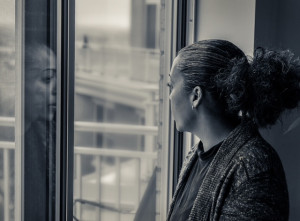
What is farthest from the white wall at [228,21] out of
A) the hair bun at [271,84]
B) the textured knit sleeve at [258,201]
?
the textured knit sleeve at [258,201]

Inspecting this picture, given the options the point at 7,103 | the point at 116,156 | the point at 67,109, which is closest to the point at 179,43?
the point at 116,156

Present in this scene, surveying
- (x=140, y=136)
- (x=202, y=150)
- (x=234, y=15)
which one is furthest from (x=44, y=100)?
(x=140, y=136)

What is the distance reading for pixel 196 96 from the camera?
123 centimetres

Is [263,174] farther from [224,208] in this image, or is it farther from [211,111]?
[211,111]

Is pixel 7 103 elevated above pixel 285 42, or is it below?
below

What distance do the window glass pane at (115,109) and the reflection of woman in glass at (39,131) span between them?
0.52 feet

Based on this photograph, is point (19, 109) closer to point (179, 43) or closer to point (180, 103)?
point (180, 103)

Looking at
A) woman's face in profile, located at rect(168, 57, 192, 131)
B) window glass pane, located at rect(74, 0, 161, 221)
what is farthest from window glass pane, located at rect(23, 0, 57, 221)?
woman's face in profile, located at rect(168, 57, 192, 131)

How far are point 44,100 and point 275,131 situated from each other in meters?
1.31

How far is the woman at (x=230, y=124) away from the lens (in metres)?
1.06

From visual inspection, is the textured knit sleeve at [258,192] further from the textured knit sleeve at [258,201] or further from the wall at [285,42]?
the wall at [285,42]

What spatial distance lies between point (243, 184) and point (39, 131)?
0.64m

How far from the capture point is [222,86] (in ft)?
3.86

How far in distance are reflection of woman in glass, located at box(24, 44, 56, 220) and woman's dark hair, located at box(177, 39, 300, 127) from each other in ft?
1.42
